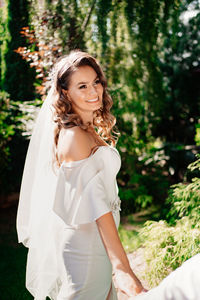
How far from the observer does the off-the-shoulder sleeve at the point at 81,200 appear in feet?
4.63

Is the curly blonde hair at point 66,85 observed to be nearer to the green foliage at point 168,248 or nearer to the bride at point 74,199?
the bride at point 74,199

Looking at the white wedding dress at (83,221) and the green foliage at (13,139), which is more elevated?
the green foliage at (13,139)

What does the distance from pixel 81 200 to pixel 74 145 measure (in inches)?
11.1

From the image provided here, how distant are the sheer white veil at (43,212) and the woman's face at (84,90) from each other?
0.16 metres

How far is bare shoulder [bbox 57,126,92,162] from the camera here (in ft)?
4.71

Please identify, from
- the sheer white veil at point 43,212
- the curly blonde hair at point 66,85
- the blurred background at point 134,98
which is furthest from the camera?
the blurred background at point 134,98

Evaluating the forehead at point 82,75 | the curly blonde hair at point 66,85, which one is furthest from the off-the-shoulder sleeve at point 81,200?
the forehead at point 82,75

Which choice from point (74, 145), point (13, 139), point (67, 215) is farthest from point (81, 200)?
point (13, 139)

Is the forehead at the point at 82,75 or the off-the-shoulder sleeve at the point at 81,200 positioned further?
the forehead at the point at 82,75

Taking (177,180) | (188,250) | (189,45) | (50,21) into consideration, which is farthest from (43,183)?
(189,45)

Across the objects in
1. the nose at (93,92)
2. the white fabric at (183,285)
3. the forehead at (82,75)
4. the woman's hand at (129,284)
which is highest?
the forehead at (82,75)

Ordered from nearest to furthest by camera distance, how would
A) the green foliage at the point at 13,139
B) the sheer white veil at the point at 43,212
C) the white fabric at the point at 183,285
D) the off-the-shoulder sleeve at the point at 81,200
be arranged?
the white fabric at the point at 183,285, the off-the-shoulder sleeve at the point at 81,200, the sheer white veil at the point at 43,212, the green foliage at the point at 13,139

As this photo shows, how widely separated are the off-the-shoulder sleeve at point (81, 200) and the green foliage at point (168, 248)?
1212 millimetres

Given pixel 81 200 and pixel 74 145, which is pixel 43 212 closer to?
pixel 81 200
